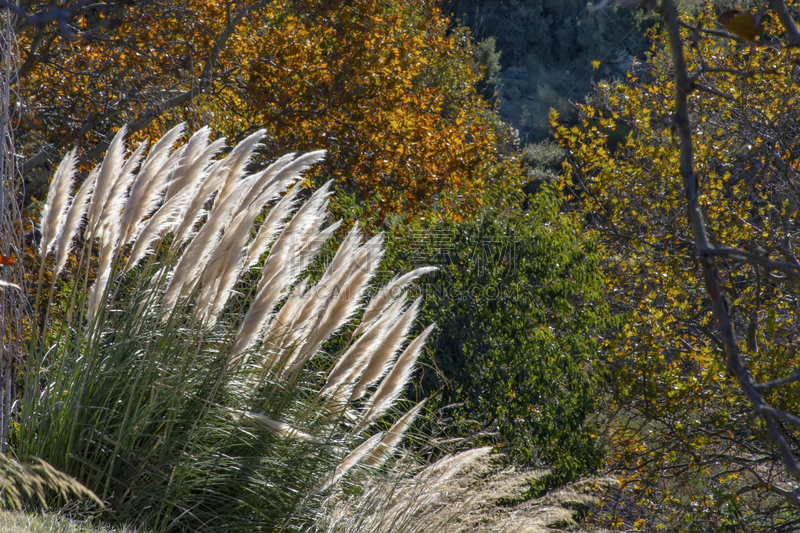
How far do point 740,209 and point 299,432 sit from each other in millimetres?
3909

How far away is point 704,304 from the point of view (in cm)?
581

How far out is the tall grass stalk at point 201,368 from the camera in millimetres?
2729

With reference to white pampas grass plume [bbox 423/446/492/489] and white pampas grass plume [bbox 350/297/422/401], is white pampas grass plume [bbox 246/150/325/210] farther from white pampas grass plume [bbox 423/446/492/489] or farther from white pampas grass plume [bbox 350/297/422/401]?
white pampas grass plume [bbox 423/446/492/489]

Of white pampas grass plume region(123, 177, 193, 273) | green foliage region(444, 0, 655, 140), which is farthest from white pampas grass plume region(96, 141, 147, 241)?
green foliage region(444, 0, 655, 140)

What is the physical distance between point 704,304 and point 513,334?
1939 millimetres

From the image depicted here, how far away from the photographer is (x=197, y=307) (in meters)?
2.99

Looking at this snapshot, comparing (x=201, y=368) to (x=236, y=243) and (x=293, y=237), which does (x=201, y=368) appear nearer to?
(x=236, y=243)

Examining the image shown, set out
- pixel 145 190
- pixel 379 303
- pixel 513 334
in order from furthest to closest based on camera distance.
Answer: pixel 513 334, pixel 379 303, pixel 145 190

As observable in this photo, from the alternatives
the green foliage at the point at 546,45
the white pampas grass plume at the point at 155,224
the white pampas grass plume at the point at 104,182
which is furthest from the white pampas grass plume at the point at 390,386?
the green foliage at the point at 546,45

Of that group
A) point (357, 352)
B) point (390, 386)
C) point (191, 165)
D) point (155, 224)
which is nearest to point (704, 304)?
point (390, 386)

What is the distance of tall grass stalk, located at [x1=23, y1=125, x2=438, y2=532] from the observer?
2.73 metres

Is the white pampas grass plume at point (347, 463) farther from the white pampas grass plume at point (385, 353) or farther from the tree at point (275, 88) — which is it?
the tree at point (275, 88)

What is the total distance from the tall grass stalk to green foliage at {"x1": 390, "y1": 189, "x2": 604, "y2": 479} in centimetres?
155

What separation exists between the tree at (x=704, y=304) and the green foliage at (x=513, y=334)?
1.19 feet
